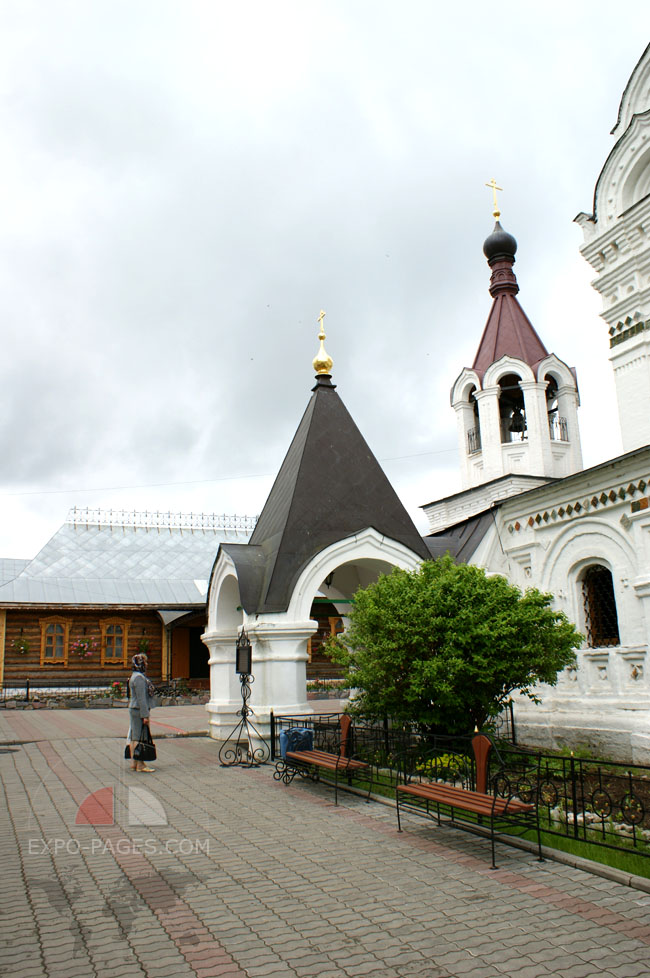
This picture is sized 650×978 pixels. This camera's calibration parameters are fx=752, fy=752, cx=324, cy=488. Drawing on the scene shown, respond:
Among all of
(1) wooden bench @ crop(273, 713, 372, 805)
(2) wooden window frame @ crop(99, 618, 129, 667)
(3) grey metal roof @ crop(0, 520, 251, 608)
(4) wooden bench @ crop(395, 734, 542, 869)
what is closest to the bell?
(1) wooden bench @ crop(273, 713, 372, 805)

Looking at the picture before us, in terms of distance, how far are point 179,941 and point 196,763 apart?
6632 mm

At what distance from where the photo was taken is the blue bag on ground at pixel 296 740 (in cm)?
968

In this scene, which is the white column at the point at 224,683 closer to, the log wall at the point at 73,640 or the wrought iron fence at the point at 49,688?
the wrought iron fence at the point at 49,688

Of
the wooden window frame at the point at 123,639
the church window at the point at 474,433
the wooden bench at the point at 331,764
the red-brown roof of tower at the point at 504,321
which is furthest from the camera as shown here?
the wooden window frame at the point at 123,639

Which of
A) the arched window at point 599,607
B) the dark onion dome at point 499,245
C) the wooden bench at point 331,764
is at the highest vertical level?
the dark onion dome at point 499,245

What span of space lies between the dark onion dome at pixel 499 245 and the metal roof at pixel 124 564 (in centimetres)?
1519

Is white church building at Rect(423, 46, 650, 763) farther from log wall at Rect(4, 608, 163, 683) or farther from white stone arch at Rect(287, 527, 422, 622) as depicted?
log wall at Rect(4, 608, 163, 683)

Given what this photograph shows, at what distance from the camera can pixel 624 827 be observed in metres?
6.36

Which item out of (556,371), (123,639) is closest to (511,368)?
(556,371)

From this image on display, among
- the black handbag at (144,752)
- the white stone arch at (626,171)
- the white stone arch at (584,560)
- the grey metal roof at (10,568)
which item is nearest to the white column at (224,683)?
the black handbag at (144,752)

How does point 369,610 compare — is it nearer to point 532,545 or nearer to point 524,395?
point 532,545

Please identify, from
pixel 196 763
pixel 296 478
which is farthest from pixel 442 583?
pixel 196 763

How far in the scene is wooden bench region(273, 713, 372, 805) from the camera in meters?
8.05

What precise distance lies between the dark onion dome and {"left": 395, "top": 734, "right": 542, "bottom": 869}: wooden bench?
13.9m
